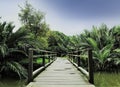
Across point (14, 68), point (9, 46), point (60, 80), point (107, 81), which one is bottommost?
point (107, 81)

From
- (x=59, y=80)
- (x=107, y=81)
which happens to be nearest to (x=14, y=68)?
(x=107, y=81)

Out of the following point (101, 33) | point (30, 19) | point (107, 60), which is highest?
point (30, 19)

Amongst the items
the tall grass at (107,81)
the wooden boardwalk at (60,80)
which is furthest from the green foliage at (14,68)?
the wooden boardwalk at (60,80)

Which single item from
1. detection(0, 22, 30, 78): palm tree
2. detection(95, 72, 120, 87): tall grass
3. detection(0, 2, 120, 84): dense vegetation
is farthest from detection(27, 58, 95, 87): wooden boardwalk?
detection(0, 22, 30, 78): palm tree

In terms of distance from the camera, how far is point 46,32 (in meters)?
32.8

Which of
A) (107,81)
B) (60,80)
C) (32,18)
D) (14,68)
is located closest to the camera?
(60,80)

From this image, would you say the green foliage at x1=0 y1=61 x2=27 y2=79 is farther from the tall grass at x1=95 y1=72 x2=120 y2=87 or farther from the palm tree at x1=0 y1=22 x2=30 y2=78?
the tall grass at x1=95 y1=72 x2=120 y2=87

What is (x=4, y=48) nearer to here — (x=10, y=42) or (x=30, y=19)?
(x=10, y=42)

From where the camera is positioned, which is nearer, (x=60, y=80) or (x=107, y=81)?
(x=60, y=80)

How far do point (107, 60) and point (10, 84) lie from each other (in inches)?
313

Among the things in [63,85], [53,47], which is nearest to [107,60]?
[63,85]

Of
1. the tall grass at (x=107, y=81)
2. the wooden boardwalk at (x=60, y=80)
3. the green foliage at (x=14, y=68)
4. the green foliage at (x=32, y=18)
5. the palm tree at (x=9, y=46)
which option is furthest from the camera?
the green foliage at (x=32, y=18)

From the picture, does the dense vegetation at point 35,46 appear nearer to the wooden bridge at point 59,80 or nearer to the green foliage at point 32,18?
the wooden bridge at point 59,80

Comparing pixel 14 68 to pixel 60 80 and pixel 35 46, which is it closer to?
pixel 35 46
